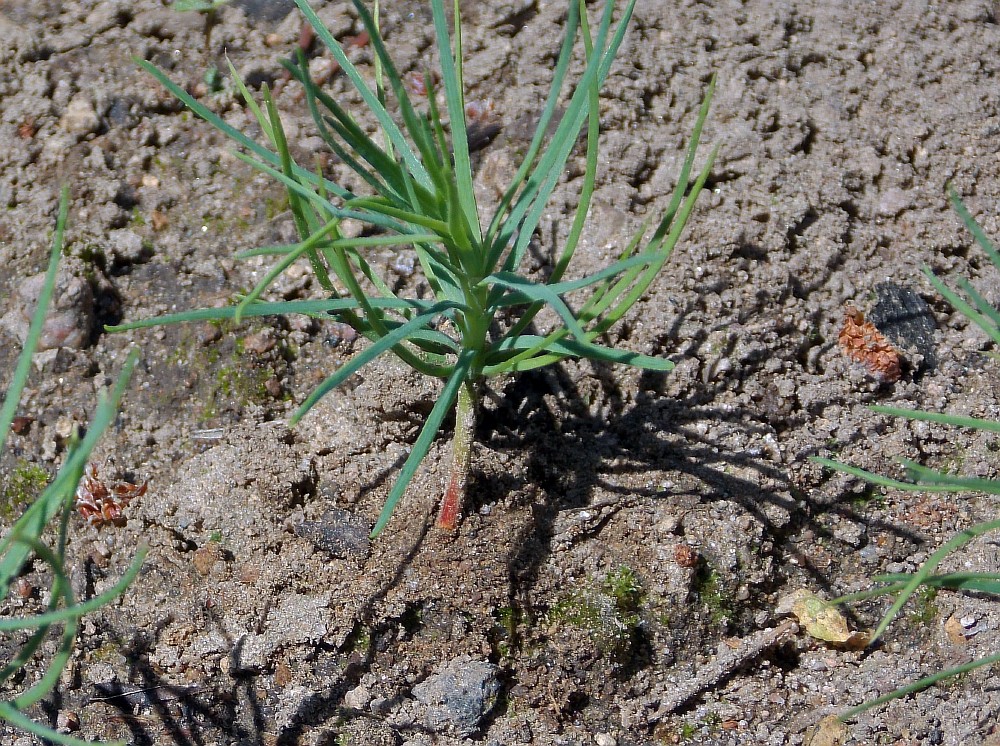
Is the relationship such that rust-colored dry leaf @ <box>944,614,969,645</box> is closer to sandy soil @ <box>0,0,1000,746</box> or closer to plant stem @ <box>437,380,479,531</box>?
sandy soil @ <box>0,0,1000,746</box>

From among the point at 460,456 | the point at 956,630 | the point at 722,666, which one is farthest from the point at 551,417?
the point at 956,630

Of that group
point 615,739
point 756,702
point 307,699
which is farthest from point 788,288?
point 307,699

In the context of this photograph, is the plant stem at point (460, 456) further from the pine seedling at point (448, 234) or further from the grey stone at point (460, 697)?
the grey stone at point (460, 697)

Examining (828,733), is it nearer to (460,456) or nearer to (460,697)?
(460,697)

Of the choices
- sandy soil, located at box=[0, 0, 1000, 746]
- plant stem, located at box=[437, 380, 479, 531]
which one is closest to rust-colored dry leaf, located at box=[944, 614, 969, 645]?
sandy soil, located at box=[0, 0, 1000, 746]

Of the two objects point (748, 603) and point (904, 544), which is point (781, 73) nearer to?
point (904, 544)

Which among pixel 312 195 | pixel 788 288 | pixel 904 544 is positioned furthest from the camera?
pixel 788 288
